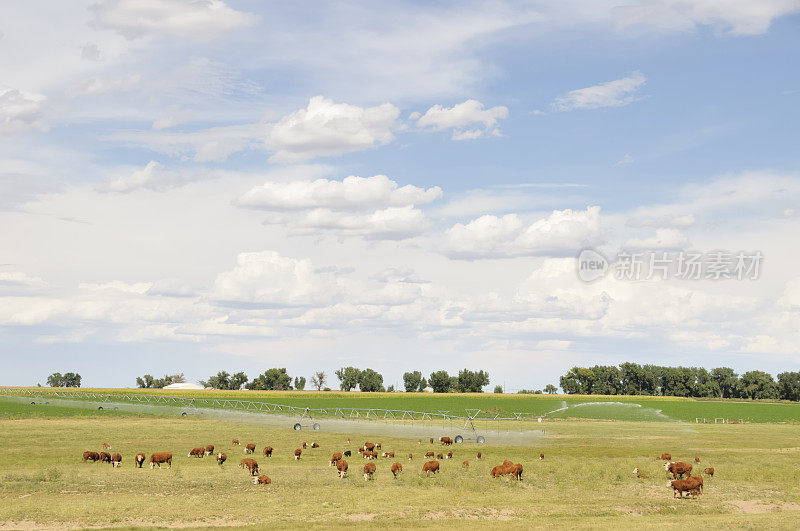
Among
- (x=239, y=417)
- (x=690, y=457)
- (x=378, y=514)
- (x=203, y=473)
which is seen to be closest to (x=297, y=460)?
→ (x=203, y=473)

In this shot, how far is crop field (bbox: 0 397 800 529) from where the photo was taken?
28219mm

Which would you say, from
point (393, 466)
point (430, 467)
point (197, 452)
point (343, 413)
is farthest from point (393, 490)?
point (343, 413)

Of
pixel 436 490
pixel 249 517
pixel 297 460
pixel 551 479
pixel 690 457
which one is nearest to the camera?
pixel 249 517

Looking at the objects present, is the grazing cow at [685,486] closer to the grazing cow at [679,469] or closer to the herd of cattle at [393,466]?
the herd of cattle at [393,466]

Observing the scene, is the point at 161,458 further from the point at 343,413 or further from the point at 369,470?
the point at 343,413

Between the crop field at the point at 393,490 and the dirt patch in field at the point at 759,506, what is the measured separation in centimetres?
4

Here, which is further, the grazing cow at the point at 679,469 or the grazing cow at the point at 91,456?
the grazing cow at the point at 91,456

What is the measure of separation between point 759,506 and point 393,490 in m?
16.0

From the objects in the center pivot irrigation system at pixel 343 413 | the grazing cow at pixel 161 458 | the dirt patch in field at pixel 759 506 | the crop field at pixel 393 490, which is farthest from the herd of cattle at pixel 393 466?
the center pivot irrigation system at pixel 343 413

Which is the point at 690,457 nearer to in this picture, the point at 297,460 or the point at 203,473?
the point at 297,460

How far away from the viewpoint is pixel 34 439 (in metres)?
60.9

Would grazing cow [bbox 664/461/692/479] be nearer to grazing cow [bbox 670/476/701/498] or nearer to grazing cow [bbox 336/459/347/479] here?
grazing cow [bbox 670/476/701/498]

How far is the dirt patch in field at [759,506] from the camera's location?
103ft

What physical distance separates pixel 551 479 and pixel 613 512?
9221mm
